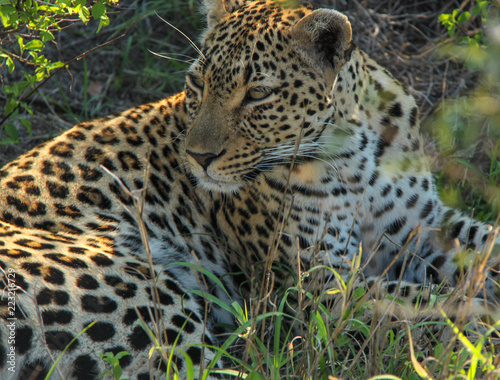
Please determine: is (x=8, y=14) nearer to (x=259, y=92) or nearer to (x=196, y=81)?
(x=196, y=81)

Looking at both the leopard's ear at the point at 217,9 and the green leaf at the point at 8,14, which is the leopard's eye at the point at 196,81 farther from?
the green leaf at the point at 8,14

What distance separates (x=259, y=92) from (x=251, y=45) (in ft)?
0.99

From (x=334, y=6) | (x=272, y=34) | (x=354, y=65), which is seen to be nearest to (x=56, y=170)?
(x=272, y=34)

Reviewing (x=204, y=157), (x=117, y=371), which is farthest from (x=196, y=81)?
(x=117, y=371)

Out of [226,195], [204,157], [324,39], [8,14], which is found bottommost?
[226,195]

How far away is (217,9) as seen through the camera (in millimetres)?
4578

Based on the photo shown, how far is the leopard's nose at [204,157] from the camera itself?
4.05m

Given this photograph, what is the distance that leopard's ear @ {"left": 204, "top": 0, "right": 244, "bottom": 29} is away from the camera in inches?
179

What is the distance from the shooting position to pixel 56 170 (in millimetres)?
4516

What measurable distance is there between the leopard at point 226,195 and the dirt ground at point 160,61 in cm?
234

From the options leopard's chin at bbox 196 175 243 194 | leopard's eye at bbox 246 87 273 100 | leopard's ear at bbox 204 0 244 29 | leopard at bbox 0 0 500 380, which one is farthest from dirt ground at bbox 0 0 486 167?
leopard's chin at bbox 196 175 243 194

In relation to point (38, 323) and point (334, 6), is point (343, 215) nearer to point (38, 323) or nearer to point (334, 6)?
point (38, 323)

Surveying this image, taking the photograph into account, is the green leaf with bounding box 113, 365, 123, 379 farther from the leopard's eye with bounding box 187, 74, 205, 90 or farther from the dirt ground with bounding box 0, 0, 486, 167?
the dirt ground with bounding box 0, 0, 486, 167

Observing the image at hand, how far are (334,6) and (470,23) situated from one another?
1562mm
